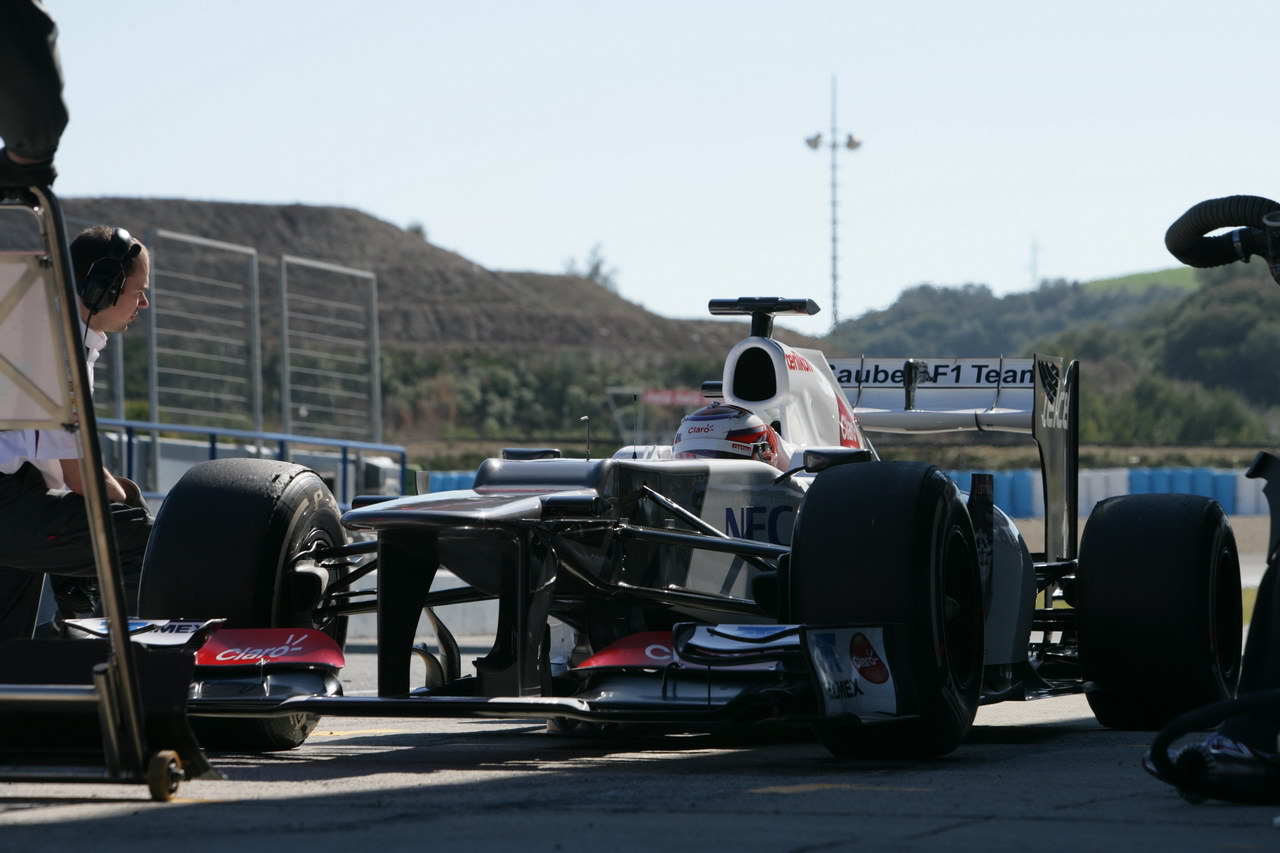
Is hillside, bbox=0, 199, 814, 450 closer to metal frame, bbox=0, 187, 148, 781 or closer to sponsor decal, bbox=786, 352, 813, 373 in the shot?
sponsor decal, bbox=786, 352, 813, 373

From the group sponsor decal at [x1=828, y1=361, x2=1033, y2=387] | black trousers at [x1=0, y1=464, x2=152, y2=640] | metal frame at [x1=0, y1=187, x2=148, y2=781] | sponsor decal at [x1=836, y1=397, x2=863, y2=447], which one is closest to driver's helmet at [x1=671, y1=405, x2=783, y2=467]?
sponsor decal at [x1=836, y1=397, x2=863, y2=447]

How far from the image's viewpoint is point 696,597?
6340mm

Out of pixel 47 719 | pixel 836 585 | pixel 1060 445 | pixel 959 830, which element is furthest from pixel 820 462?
pixel 1060 445

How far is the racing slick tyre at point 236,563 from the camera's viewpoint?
6.12 meters

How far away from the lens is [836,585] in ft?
18.1

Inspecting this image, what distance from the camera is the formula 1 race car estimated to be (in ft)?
17.9

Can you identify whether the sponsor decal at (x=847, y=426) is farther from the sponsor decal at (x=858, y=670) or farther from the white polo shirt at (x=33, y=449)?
the white polo shirt at (x=33, y=449)

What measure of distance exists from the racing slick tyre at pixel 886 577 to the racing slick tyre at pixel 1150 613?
5.09 ft

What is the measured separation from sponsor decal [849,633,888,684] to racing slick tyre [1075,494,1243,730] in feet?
6.24

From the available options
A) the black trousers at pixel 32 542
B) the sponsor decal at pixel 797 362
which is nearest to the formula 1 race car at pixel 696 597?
the black trousers at pixel 32 542

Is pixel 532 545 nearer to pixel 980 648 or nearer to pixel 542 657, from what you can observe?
pixel 542 657

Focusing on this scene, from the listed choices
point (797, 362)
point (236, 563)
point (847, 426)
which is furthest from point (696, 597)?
point (847, 426)

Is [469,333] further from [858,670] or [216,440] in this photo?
[858,670]

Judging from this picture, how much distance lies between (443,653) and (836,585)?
1.43 metres
